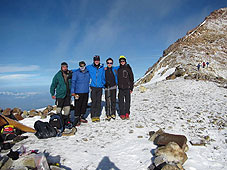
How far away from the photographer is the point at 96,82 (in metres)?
7.81

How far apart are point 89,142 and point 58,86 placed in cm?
321

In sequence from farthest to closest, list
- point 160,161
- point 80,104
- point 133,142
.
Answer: point 80,104 < point 133,142 < point 160,161

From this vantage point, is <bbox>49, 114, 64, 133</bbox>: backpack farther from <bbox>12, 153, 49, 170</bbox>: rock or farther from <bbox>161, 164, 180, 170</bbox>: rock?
<bbox>161, 164, 180, 170</bbox>: rock

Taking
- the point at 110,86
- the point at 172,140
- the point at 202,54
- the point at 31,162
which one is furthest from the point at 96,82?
the point at 202,54

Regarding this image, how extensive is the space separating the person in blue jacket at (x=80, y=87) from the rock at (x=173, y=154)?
4.61m

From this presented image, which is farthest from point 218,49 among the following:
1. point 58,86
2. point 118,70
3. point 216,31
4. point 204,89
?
point 58,86

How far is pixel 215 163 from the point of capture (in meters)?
4.01

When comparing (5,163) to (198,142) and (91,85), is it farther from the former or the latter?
(198,142)

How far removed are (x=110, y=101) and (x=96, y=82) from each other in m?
1.44

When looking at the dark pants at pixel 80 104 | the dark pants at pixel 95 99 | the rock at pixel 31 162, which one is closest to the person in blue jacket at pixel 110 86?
the dark pants at pixel 95 99

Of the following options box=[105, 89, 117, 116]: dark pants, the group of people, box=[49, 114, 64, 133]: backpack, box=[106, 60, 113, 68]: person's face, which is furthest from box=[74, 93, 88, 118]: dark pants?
box=[106, 60, 113, 68]: person's face

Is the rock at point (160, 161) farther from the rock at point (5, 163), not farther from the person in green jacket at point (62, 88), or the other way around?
the person in green jacket at point (62, 88)

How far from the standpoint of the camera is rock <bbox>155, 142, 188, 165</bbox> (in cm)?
394

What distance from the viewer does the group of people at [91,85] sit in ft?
23.8
